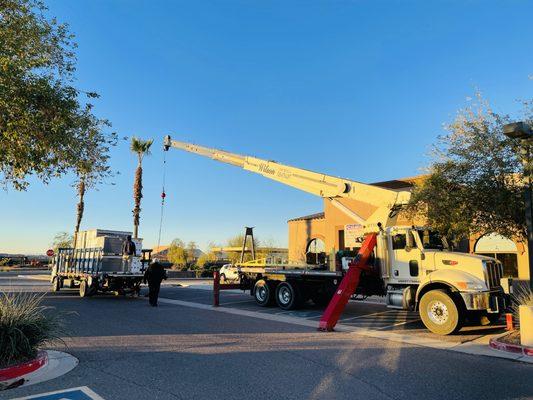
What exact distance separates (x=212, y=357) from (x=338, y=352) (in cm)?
244

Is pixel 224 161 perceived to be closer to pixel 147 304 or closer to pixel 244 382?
pixel 147 304

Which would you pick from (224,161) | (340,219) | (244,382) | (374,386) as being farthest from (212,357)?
(340,219)

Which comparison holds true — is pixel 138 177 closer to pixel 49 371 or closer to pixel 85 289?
pixel 85 289

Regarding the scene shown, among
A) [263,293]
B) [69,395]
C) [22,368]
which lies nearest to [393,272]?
[263,293]

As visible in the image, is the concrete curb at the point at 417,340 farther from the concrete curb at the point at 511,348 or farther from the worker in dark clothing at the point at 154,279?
the worker in dark clothing at the point at 154,279

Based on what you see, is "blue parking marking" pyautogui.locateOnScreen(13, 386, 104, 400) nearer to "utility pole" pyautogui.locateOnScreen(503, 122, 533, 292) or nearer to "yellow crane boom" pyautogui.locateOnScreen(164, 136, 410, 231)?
"utility pole" pyautogui.locateOnScreen(503, 122, 533, 292)

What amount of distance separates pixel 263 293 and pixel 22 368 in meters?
10.9

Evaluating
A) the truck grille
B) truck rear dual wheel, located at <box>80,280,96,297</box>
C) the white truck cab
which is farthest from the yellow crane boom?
truck rear dual wheel, located at <box>80,280,96,297</box>

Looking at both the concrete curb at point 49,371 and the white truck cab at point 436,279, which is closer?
the concrete curb at point 49,371

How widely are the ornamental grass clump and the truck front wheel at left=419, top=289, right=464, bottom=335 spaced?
8.66 meters

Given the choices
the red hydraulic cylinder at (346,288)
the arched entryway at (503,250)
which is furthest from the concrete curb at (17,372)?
the arched entryway at (503,250)

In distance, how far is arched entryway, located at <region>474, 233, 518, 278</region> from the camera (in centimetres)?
2480

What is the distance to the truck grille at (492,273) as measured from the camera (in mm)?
11213

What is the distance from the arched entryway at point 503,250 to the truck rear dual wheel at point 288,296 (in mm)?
14297
